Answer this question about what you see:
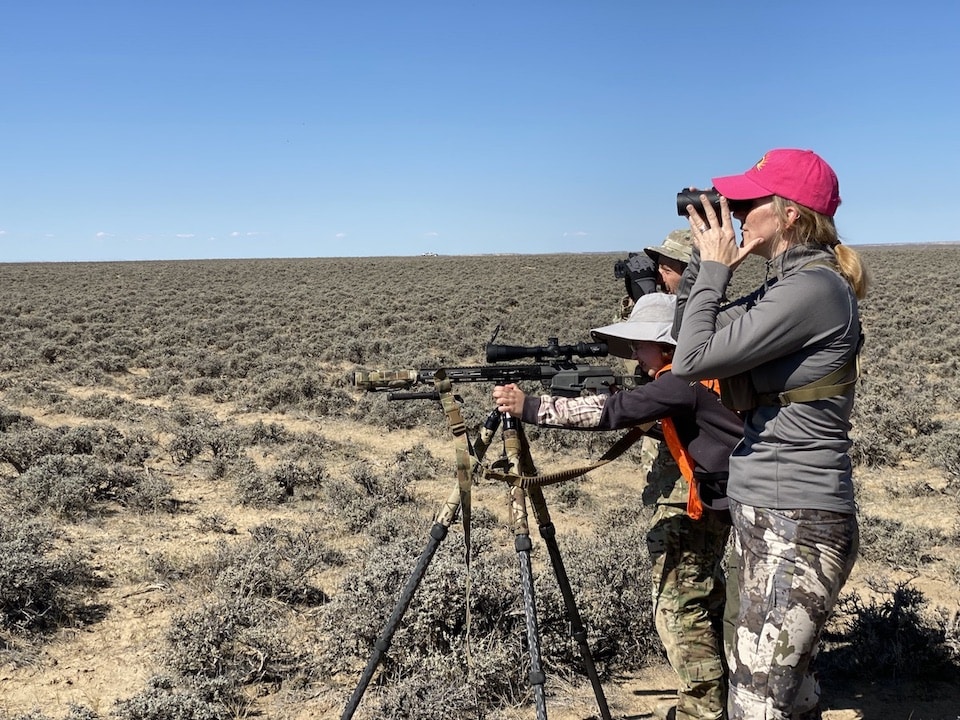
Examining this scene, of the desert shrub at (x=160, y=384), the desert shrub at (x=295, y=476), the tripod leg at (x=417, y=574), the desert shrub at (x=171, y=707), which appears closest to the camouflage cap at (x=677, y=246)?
the tripod leg at (x=417, y=574)

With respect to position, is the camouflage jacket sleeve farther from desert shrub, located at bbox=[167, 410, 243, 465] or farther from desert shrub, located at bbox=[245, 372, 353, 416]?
desert shrub, located at bbox=[245, 372, 353, 416]

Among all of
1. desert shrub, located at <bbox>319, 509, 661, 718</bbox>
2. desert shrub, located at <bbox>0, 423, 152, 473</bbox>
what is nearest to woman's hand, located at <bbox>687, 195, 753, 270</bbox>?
desert shrub, located at <bbox>319, 509, 661, 718</bbox>

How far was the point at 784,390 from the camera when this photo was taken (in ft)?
6.53

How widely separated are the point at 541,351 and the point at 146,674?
295 centimetres

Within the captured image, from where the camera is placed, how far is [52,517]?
20.4ft

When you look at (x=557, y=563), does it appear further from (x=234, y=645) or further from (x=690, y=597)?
(x=234, y=645)

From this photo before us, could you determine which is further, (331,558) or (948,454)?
(948,454)

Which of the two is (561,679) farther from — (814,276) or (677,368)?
(814,276)

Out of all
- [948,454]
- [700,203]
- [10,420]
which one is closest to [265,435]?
[10,420]

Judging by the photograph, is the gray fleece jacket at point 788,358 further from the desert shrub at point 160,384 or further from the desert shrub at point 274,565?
the desert shrub at point 160,384

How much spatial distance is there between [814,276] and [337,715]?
3.06 meters

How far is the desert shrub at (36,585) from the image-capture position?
4457mm

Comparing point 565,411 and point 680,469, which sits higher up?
point 565,411

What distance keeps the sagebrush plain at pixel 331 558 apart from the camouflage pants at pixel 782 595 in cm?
60
